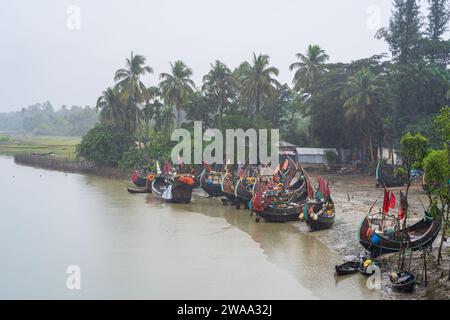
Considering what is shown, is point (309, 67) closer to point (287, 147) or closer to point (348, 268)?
point (287, 147)

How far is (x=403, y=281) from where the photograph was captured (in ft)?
44.9

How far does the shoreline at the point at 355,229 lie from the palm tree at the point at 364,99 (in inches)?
156

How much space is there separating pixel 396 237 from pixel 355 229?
194 inches

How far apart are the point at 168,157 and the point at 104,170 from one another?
303 inches

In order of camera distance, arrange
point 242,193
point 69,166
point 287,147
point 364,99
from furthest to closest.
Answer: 1. point 69,166
2. point 287,147
3. point 364,99
4. point 242,193

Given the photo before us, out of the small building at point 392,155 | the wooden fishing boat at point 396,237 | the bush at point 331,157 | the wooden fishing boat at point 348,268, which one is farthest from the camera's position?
the bush at point 331,157

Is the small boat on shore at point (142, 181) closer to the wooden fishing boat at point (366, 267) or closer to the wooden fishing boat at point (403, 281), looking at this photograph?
the wooden fishing boat at point (366, 267)

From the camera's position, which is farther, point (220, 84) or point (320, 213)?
point (220, 84)

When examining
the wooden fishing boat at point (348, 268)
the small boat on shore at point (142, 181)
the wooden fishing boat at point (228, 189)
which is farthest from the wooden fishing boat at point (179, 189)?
the wooden fishing boat at point (348, 268)

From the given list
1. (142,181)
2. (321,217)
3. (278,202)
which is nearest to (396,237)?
(321,217)

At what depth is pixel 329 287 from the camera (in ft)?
48.6

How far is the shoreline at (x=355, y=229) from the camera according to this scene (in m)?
13.5
